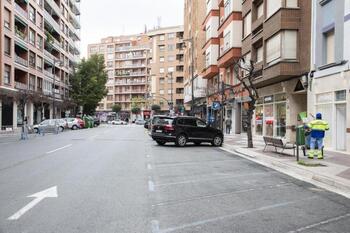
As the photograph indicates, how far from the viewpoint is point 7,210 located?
22.5ft

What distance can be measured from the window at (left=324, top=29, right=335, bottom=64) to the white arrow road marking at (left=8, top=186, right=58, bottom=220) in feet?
49.0

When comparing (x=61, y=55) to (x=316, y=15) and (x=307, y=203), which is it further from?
(x=307, y=203)

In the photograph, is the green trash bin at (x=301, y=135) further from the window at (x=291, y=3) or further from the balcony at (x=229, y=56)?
the balcony at (x=229, y=56)

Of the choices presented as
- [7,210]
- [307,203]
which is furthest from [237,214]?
[7,210]

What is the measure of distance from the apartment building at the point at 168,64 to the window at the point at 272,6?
252ft

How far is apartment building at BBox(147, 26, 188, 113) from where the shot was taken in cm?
10531

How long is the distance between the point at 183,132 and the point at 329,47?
8.78 m

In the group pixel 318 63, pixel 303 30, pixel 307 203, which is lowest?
pixel 307 203

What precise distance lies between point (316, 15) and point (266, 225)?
16951mm

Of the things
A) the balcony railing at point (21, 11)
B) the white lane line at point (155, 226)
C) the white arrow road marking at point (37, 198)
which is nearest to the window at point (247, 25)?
the white arrow road marking at point (37, 198)

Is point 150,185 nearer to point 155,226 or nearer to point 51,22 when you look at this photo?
point 155,226

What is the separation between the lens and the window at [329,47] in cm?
1941

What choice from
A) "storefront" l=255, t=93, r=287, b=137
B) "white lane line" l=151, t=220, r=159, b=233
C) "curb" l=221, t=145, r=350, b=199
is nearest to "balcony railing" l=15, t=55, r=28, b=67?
"storefront" l=255, t=93, r=287, b=137

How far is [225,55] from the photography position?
3706 centimetres
